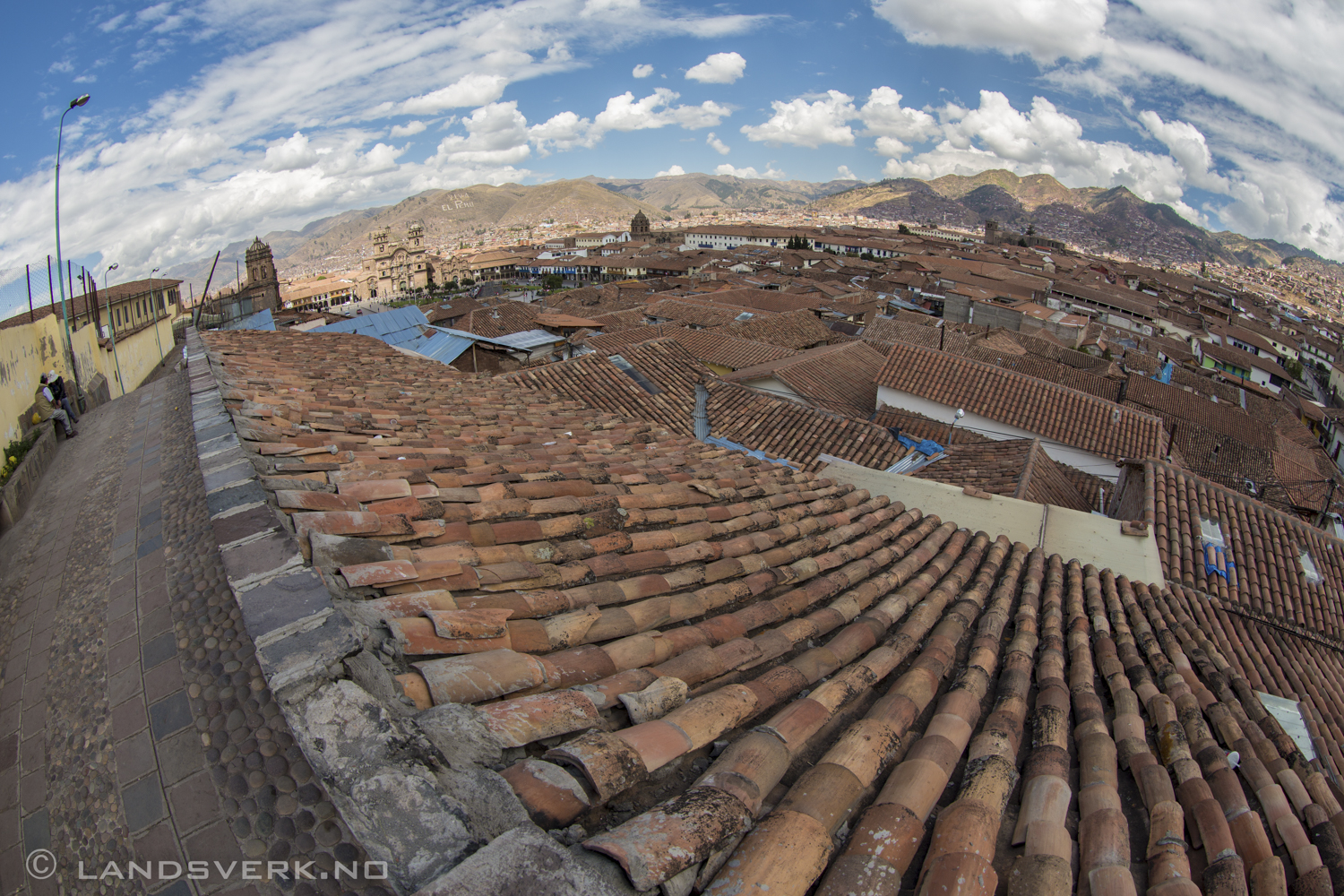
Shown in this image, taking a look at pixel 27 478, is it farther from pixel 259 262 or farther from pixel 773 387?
pixel 259 262

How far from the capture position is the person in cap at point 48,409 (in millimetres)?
8703

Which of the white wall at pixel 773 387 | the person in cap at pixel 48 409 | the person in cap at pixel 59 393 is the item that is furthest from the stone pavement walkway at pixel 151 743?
the white wall at pixel 773 387

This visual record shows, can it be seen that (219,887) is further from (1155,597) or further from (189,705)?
(1155,597)

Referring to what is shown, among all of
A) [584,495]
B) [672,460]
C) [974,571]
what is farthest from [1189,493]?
[584,495]

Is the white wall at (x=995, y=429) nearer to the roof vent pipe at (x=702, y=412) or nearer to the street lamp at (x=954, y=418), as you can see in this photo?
the street lamp at (x=954, y=418)

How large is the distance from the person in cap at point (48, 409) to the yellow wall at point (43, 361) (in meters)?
0.09

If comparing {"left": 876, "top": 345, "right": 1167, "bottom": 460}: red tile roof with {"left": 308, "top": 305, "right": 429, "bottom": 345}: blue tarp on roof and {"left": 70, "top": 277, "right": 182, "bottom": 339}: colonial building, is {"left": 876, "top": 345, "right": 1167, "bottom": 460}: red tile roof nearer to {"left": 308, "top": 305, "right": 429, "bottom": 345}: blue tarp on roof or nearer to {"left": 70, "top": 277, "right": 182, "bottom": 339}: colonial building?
{"left": 308, "top": 305, "right": 429, "bottom": 345}: blue tarp on roof

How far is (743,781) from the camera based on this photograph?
6.01 ft

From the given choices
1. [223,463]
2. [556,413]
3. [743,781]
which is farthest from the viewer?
[556,413]

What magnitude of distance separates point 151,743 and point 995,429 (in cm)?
1575

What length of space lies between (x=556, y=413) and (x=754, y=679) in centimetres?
556

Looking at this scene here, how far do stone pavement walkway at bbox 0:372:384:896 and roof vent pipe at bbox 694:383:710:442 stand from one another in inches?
397

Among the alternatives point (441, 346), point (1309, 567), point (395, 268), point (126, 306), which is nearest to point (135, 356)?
point (126, 306)

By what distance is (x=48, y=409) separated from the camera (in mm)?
9203
